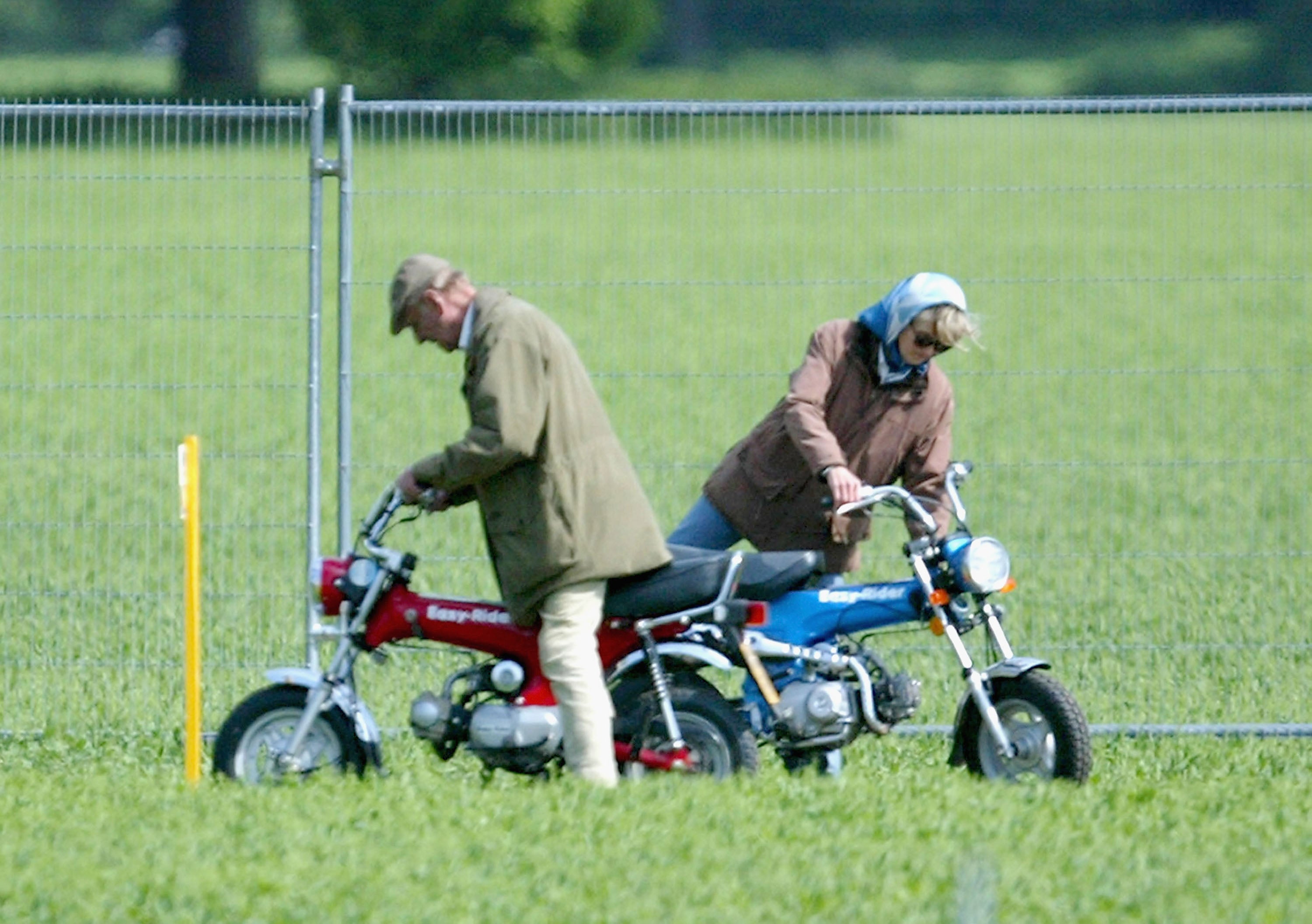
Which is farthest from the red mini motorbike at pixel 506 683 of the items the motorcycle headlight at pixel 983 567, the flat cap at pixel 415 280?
the flat cap at pixel 415 280

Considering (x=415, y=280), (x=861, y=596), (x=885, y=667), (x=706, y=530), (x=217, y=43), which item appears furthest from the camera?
(x=217, y=43)

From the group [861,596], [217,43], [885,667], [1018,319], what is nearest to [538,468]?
[861,596]

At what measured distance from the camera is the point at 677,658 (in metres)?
7.46

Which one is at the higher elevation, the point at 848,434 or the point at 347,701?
the point at 848,434

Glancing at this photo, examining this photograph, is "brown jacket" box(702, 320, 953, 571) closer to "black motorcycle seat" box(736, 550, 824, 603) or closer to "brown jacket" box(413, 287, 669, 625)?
"black motorcycle seat" box(736, 550, 824, 603)

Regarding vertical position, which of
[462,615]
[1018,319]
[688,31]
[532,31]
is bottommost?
[462,615]

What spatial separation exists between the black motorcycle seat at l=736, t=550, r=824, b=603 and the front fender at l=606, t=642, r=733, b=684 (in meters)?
0.22

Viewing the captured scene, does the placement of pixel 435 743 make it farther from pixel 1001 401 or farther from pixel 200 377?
pixel 1001 401

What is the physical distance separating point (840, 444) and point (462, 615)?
1.45 m

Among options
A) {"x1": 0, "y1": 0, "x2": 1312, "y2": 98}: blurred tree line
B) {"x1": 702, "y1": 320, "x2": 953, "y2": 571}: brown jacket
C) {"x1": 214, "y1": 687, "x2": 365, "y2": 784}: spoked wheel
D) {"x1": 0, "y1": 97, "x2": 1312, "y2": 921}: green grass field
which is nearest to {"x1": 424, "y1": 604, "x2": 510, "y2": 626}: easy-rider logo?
{"x1": 214, "y1": 687, "x2": 365, "y2": 784}: spoked wheel

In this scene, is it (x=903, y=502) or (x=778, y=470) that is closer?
(x=903, y=502)

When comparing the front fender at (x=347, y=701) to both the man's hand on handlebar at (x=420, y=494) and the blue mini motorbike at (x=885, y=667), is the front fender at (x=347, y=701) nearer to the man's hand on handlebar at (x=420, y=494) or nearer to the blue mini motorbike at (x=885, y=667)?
the man's hand on handlebar at (x=420, y=494)

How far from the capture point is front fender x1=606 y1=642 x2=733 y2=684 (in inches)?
290

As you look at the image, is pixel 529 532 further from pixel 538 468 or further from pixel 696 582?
pixel 696 582
